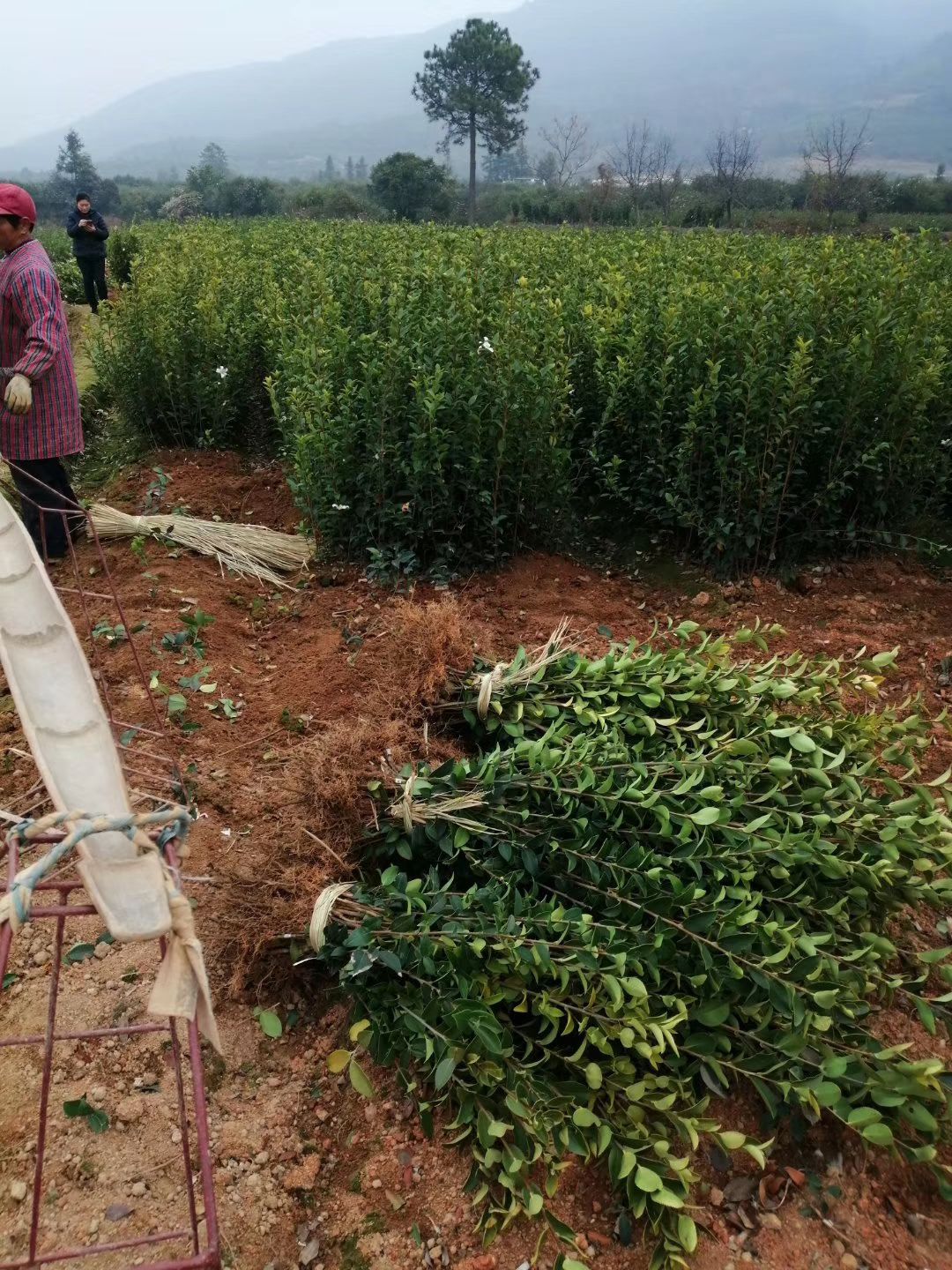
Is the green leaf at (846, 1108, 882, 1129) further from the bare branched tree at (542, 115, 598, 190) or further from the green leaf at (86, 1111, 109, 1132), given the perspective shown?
the bare branched tree at (542, 115, 598, 190)

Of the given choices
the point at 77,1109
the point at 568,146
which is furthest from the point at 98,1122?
the point at 568,146

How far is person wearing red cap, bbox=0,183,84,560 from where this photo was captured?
13.4 feet

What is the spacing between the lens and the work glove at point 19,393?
407 cm

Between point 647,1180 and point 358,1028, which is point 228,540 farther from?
point 647,1180

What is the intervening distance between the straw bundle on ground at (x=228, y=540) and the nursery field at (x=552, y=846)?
→ 0.15m

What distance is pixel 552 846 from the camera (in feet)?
7.32

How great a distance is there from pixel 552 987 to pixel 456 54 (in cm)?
7050

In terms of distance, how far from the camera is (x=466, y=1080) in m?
1.96

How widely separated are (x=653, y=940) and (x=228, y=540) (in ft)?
11.2

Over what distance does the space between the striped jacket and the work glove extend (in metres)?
0.04

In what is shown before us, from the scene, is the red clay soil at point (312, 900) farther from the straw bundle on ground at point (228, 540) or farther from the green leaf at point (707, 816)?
the green leaf at point (707, 816)

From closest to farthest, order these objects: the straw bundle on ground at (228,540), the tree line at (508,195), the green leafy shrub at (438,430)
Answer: the green leafy shrub at (438,430) → the straw bundle on ground at (228,540) → the tree line at (508,195)

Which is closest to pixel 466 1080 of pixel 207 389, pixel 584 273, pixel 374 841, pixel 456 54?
pixel 374 841

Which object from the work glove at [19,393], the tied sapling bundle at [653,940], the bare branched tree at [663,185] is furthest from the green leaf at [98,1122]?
the bare branched tree at [663,185]
